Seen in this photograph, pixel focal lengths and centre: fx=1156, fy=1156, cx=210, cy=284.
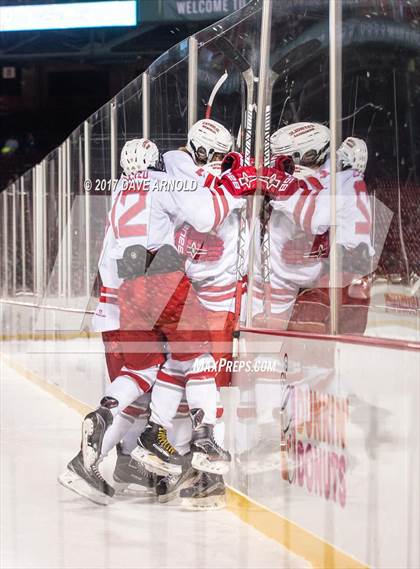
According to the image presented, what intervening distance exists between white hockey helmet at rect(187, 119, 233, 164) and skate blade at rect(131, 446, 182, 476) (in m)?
0.92

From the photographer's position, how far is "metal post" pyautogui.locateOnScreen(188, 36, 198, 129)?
3479 millimetres

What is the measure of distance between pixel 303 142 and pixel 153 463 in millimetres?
1163

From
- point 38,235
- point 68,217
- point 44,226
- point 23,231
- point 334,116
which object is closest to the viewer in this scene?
point 334,116

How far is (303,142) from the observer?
9.89 feet

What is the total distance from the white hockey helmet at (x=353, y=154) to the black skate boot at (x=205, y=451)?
3.37 ft

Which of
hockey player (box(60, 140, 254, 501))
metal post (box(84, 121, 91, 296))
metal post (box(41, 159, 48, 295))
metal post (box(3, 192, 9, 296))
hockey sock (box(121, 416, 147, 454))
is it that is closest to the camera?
hockey player (box(60, 140, 254, 501))

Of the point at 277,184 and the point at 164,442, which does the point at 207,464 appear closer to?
the point at 164,442

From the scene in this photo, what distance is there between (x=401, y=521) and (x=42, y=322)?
4601 mm

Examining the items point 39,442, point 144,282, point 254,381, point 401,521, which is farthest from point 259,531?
point 39,442

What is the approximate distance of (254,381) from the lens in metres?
3.28

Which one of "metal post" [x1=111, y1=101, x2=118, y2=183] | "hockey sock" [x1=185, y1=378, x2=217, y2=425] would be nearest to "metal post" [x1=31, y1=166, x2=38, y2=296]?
"metal post" [x1=111, y1=101, x2=118, y2=183]

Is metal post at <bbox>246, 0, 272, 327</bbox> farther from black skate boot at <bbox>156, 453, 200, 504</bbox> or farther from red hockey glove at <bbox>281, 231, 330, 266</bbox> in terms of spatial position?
black skate boot at <bbox>156, 453, 200, 504</bbox>

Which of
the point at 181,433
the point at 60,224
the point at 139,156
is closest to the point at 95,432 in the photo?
the point at 181,433

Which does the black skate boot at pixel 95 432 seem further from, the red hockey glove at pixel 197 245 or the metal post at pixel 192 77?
the metal post at pixel 192 77
